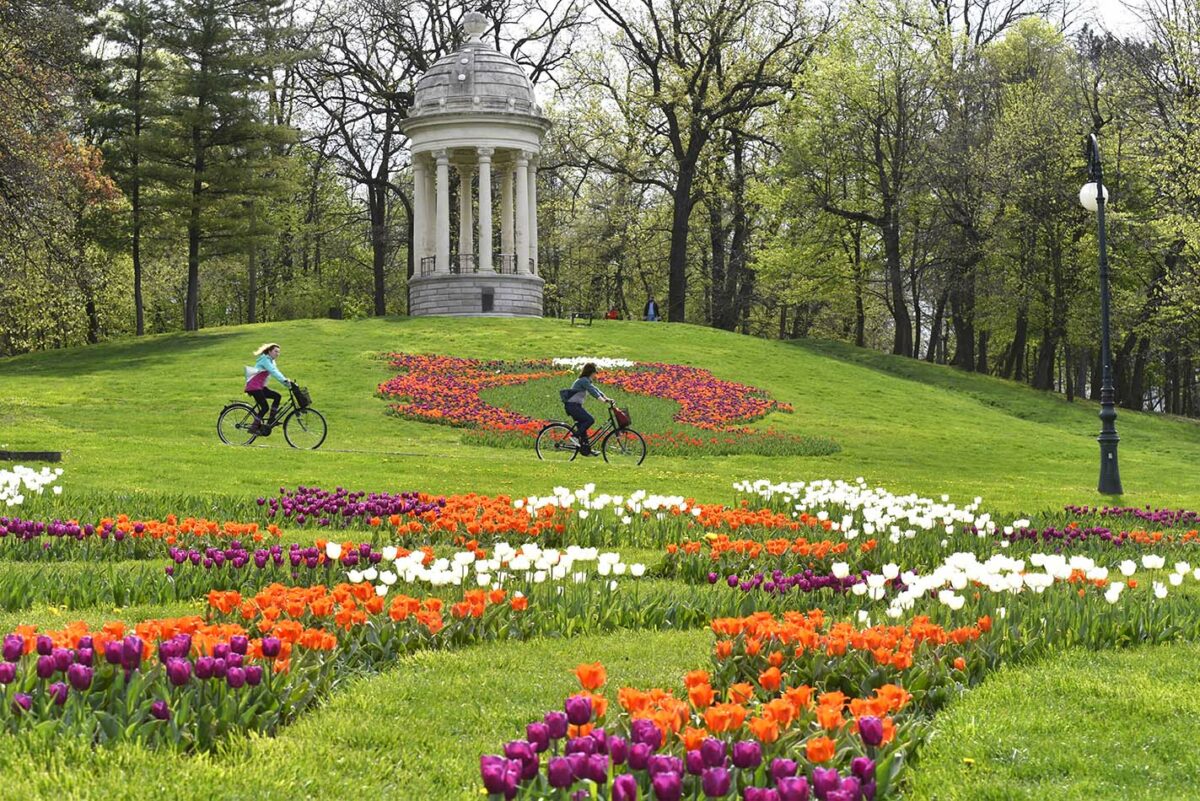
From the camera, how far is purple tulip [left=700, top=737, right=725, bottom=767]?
3607mm

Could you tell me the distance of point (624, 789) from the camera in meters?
3.46

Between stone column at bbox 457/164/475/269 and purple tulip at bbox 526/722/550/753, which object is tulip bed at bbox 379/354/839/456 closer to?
stone column at bbox 457/164/475/269

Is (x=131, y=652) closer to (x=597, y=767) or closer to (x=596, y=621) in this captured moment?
(x=597, y=767)

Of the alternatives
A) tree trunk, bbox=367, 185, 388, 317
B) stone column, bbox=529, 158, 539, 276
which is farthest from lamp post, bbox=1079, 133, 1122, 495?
tree trunk, bbox=367, 185, 388, 317

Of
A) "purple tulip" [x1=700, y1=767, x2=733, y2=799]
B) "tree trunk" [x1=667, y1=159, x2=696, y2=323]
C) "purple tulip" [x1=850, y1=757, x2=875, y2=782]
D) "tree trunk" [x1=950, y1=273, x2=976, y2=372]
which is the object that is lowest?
"purple tulip" [x1=850, y1=757, x2=875, y2=782]

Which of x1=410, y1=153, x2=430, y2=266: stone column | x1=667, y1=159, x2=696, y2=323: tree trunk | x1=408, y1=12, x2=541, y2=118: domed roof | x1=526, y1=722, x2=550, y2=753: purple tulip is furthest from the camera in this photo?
x1=667, y1=159, x2=696, y2=323: tree trunk

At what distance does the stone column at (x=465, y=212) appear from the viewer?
50.0m

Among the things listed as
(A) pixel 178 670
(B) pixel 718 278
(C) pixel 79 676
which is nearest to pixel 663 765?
(A) pixel 178 670

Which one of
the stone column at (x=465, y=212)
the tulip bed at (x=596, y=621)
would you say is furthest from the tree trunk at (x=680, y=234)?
the tulip bed at (x=596, y=621)

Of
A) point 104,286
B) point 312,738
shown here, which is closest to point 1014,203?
point 104,286

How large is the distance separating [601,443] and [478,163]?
Result: 102 feet

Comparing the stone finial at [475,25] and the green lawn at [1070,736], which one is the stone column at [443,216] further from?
the green lawn at [1070,736]

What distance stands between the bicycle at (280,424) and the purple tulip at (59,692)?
50.3ft

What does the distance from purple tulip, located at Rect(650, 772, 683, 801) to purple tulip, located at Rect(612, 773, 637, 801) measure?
0.51 ft
